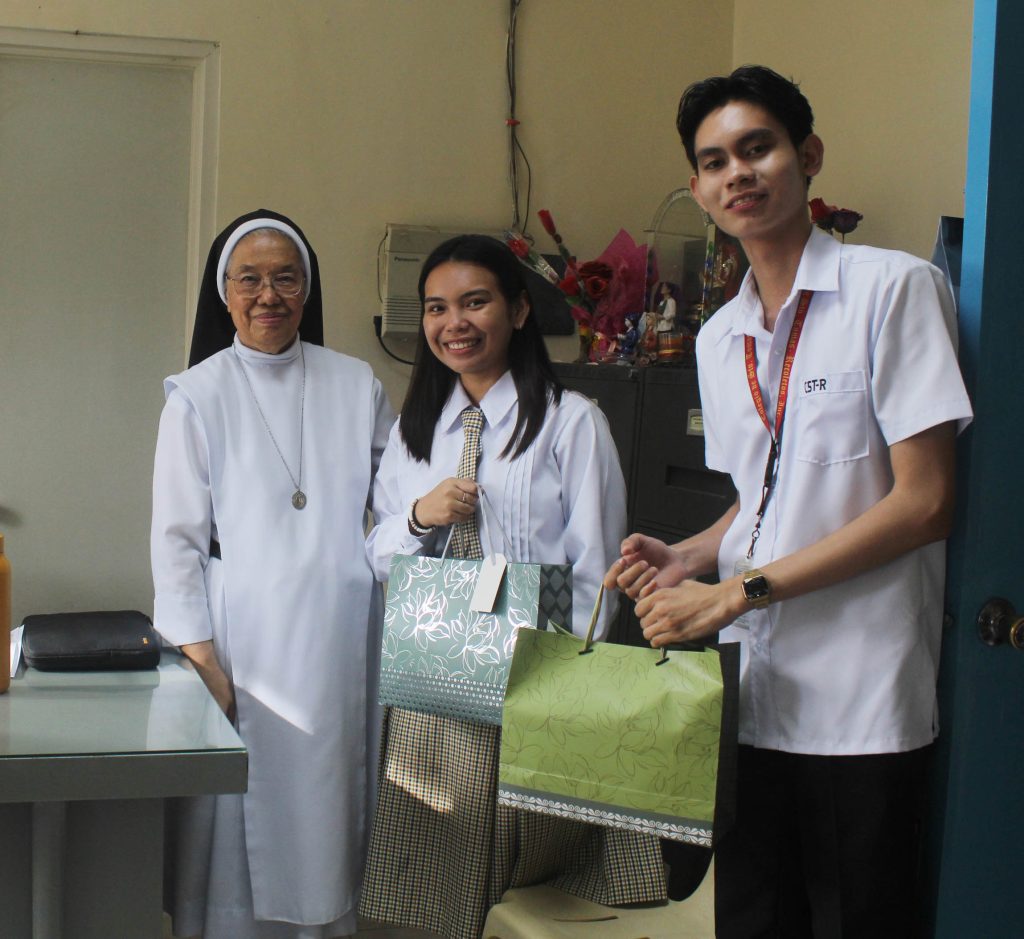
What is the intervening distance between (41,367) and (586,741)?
9.15 feet

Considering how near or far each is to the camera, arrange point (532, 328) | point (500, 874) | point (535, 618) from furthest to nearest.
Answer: point (532, 328) → point (500, 874) → point (535, 618)

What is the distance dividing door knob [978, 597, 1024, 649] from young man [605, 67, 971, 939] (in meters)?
0.06

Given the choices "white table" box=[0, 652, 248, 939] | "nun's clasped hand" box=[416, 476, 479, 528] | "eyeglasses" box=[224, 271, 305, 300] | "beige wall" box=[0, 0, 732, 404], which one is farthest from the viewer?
"beige wall" box=[0, 0, 732, 404]

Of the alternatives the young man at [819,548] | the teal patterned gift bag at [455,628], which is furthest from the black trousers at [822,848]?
the teal patterned gift bag at [455,628]

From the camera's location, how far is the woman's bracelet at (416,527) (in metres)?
2.02

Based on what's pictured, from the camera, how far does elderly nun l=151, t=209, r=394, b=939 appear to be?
2156 mm

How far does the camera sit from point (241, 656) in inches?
84.8

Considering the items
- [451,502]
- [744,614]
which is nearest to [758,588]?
[744,614]

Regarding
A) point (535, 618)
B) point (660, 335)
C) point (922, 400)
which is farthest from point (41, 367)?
point (922, 400)

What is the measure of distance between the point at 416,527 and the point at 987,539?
36.8 inches

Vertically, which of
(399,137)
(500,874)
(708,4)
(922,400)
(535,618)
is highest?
(708,4)

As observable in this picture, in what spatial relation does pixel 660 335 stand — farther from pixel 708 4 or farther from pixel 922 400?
pixel 922 400

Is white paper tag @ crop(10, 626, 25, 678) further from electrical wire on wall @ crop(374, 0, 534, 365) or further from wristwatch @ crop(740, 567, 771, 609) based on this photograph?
electrical wire on wall @ crop(374, 0, 534, 365)

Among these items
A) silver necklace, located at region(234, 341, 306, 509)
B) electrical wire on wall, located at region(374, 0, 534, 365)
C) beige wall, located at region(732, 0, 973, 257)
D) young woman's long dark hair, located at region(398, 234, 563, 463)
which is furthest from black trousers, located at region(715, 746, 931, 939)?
electrical wire on wall, located at region(374, 0, 534, 365)
